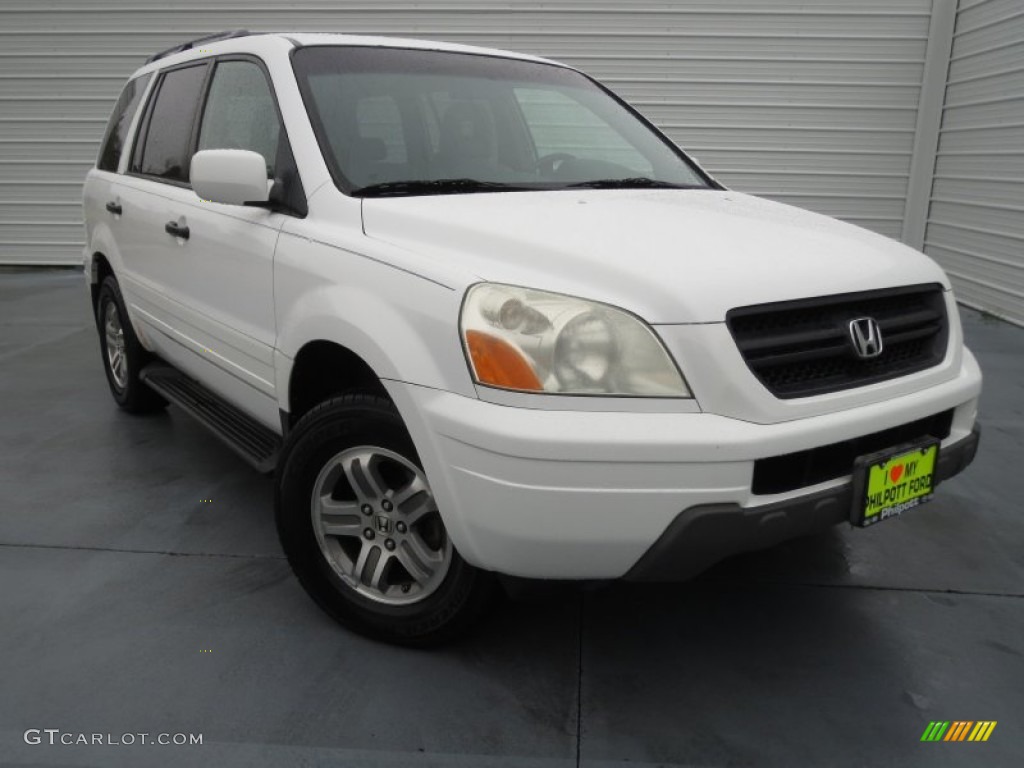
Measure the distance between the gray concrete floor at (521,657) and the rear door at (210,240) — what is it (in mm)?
643

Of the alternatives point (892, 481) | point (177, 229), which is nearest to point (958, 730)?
point (892, 481)

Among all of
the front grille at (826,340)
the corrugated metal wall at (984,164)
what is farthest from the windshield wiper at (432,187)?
the corrugated metal wall at (984,164)

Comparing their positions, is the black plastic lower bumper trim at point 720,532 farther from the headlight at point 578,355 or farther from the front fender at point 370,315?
the front fender at point 370,315

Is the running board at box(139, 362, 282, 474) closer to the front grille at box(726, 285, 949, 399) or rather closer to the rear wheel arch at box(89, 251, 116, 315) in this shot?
the rear wheel arch at box(89, 251, 116, 315)

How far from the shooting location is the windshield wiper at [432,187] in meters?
2.42

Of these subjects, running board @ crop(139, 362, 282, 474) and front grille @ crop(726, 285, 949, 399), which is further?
running board @ crop(139, 362, 282, 474)

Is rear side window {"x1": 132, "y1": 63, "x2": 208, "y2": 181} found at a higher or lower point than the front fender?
higher

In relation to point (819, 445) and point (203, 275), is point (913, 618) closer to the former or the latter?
point (819, 445)

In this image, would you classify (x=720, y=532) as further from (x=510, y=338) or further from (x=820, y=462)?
(x=510, y=338)

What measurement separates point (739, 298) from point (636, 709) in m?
1.05

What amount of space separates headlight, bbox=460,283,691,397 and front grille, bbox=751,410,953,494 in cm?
27

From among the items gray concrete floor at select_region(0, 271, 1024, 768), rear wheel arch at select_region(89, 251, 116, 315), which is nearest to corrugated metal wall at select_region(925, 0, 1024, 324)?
gray concrete floor at select_region(0, 271, 1024, 768)

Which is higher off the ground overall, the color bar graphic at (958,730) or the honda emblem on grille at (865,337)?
the honda emblem on grille at (865,337)

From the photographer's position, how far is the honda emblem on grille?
2027mm
